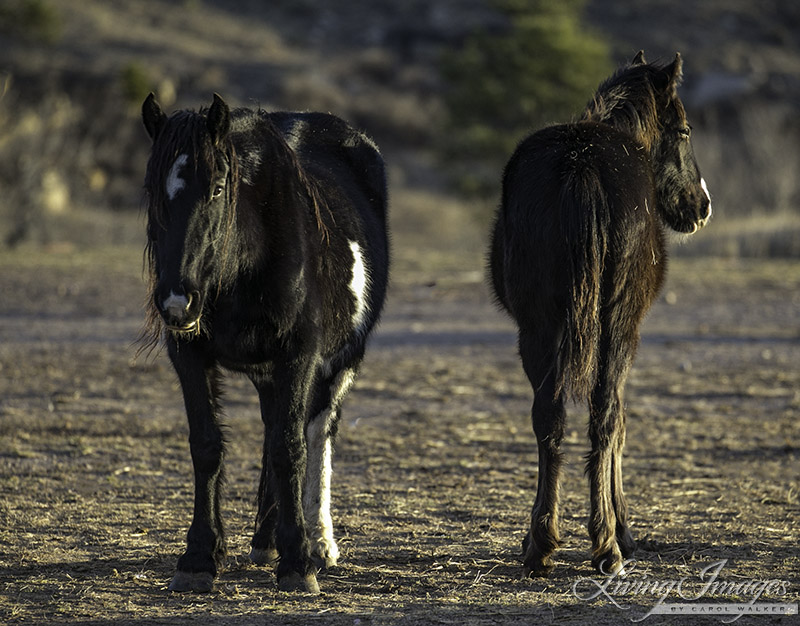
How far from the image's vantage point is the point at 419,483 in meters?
6.96

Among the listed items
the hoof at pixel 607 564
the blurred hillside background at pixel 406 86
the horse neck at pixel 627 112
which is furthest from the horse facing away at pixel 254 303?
the blurred hillside background at pixel 406 86

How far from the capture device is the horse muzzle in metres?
4.21

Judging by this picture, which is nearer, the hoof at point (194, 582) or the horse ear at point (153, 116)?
the horse ear at point (153, 116)

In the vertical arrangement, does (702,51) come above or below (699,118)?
above

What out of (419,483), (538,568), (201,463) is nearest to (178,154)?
(201,463)

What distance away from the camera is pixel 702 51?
54.6 m

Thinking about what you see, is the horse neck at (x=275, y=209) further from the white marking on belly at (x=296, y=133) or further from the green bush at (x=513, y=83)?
the green bush at (x=513, y=83)

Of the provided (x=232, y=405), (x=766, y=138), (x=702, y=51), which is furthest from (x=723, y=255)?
(x=702, y=51)

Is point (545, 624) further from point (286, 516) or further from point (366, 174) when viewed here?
point (366, 174)

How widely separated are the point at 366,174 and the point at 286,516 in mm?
2479

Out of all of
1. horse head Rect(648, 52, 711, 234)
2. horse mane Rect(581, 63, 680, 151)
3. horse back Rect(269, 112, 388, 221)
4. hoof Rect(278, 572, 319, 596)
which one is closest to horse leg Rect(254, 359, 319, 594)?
hoof Rect(278, 572, 319, 596)

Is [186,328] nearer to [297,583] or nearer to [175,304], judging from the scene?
[175,304]

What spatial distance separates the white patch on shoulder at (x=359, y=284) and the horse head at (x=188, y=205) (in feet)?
4.11

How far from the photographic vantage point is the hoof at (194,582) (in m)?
4.70
